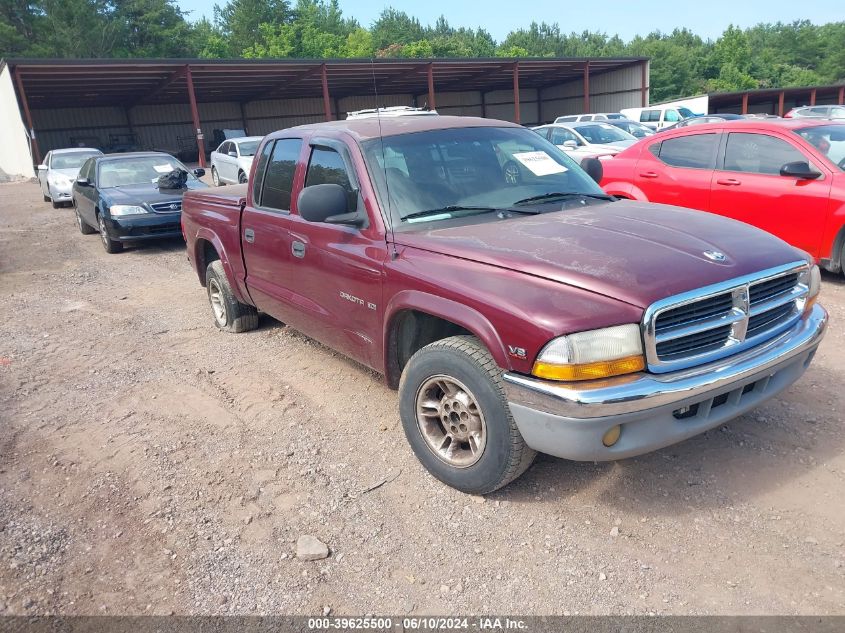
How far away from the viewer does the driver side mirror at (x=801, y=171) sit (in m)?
6.14

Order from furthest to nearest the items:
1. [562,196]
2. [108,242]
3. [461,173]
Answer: [108,242], [562,196], [461,173]

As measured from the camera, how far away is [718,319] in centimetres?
281

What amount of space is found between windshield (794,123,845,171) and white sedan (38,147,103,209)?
1560cm

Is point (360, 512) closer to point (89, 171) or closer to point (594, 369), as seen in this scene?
point (594, 369)

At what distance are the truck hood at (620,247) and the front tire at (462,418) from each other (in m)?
0.48

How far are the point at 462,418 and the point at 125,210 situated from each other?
8938mm

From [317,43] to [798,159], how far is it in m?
65.2

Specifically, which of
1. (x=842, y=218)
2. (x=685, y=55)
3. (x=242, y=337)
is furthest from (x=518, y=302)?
(x=685, y=55)

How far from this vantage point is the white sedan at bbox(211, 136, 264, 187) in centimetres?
1595

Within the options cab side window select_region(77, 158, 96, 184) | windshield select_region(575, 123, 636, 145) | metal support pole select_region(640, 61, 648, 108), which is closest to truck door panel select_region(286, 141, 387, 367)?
cab side window select_region(77, 158, 96, 184)

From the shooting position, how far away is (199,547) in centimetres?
297

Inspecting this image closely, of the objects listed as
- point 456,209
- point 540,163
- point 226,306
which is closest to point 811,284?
point 540,163

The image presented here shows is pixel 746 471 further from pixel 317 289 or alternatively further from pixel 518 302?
pixel 317 289

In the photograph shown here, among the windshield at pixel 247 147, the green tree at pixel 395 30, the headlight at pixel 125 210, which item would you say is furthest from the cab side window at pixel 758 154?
the green tree at pixel 395 30
